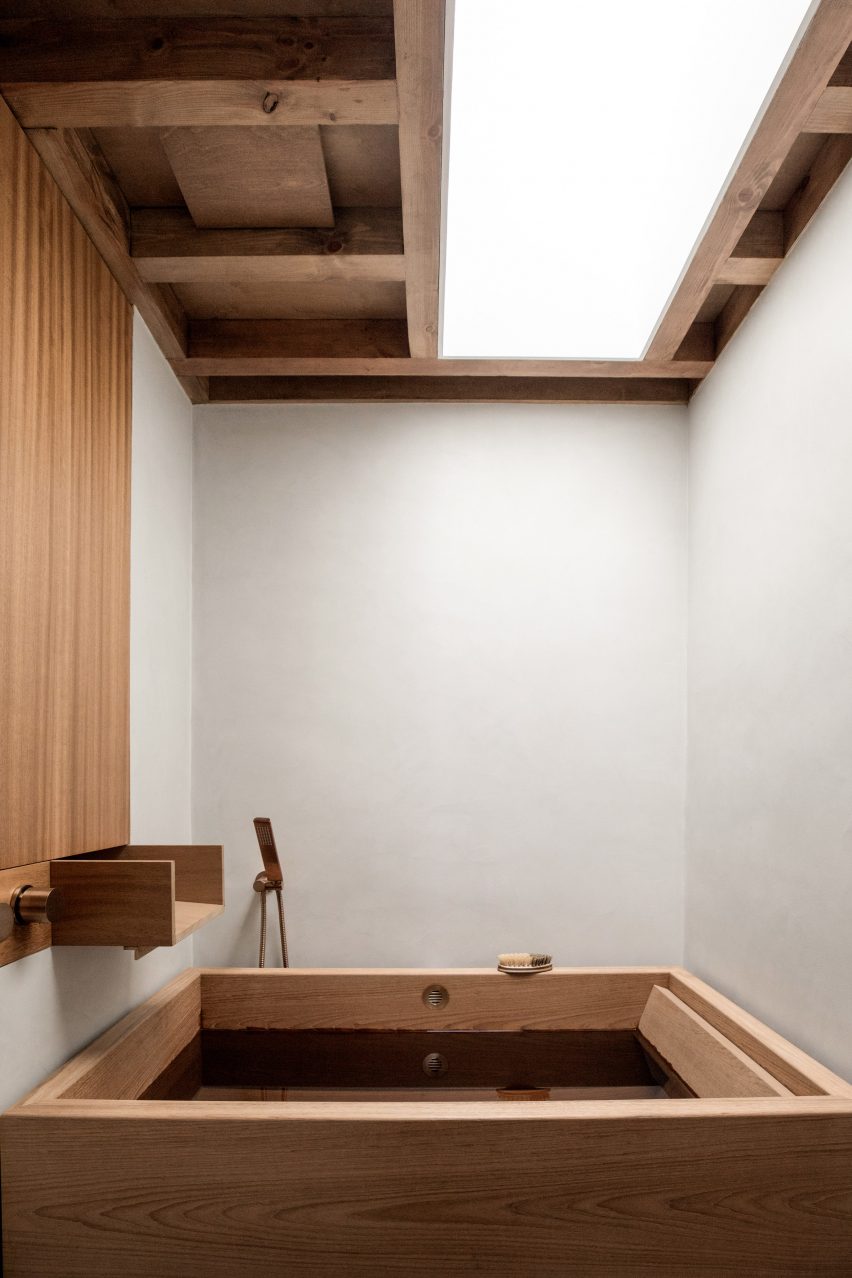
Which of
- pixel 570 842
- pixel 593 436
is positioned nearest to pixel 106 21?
pixel 593 436

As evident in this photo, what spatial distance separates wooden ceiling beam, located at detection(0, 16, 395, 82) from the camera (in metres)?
1.72

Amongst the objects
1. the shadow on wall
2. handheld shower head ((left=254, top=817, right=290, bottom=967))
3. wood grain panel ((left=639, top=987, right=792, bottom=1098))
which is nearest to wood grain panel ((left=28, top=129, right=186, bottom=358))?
handheld shower head ((left=254, top=817, right=290, bottom=967))

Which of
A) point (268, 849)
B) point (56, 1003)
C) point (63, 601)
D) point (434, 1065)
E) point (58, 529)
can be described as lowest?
point (434, 1065)

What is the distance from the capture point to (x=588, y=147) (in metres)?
1.92

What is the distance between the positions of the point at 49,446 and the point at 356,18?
3.05 feet

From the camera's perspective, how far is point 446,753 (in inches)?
120

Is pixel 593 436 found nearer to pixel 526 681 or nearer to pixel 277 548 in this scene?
pixel 526 681

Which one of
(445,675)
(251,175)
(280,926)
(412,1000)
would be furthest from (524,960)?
(251,175)

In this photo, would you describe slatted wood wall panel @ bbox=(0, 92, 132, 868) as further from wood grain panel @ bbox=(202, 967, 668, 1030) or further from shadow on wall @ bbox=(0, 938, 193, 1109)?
wood grain panel @ bbox=(202, 967, 668, 1030)

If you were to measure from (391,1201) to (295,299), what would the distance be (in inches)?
85.0

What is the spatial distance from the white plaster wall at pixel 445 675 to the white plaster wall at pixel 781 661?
21 cm

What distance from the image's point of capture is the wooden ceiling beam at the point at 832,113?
1771mm

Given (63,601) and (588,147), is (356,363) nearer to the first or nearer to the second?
(588,147)

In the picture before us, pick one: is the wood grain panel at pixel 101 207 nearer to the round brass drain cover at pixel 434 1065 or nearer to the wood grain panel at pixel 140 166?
the wood grain panel at pixel 140 166
